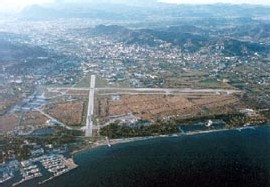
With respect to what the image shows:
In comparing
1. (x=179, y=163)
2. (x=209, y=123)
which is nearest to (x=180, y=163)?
(x=179, y=163)

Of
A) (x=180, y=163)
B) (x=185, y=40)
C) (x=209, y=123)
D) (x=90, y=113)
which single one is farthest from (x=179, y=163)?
(x=185, y=40)

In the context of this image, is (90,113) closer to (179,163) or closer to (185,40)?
(179,163)

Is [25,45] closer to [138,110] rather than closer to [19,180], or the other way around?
[138,110]

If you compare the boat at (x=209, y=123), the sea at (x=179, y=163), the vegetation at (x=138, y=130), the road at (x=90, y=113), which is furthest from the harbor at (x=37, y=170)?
the boat at (x=209, y=123)

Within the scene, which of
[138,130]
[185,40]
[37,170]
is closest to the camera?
[37,170]

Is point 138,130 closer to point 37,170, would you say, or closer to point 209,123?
point 209,123

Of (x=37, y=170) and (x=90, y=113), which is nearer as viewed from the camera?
(x=37, y=170)

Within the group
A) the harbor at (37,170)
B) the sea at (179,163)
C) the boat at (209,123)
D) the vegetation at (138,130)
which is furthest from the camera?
the boat at (209,123)

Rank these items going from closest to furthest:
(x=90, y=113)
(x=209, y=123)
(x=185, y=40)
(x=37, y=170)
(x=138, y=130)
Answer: (x=37, y=170), (x=138, y=130), (x=209, y=123), (x=90, y=113), (x=185, y=40)

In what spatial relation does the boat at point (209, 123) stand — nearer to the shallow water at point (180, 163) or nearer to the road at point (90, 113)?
the shallow water at point (180, 163)

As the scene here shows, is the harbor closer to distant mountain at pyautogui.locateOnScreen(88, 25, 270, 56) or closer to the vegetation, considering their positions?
the vegetation

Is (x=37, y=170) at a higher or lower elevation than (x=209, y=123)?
lower
